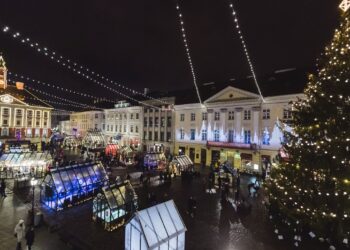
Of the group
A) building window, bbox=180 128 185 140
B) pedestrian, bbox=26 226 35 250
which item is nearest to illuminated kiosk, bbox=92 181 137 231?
pedestrian, bbox=26 226 35 250

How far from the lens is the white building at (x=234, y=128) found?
27234mm

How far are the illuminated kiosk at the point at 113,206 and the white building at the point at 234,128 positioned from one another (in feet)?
60.7

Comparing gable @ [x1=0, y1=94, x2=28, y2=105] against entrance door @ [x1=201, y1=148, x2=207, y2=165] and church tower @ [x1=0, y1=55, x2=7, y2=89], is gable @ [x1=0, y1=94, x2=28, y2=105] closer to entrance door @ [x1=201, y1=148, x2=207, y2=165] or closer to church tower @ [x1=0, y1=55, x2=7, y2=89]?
church tower @ [x1=0, y1=55, x2=7, y2=89]

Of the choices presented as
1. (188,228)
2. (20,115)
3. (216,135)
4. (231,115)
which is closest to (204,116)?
(216,135)

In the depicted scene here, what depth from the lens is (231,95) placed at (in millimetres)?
31500

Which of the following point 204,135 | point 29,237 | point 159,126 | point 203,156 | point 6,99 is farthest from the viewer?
point 6,99

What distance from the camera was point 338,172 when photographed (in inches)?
343

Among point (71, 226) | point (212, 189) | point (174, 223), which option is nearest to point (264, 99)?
point (212, 189)

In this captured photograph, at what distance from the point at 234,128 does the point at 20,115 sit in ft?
143

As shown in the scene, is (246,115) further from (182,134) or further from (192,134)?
(182,134)

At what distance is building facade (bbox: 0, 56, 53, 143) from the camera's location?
144 feet

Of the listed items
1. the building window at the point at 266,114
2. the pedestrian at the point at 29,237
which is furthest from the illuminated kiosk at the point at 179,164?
the pedestrian at the point at 29,237

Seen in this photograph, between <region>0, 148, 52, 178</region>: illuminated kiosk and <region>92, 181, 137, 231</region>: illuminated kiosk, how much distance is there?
1394 centimetres

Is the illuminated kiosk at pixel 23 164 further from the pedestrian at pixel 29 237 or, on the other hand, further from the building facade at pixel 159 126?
the building facade at pixel 159 126
